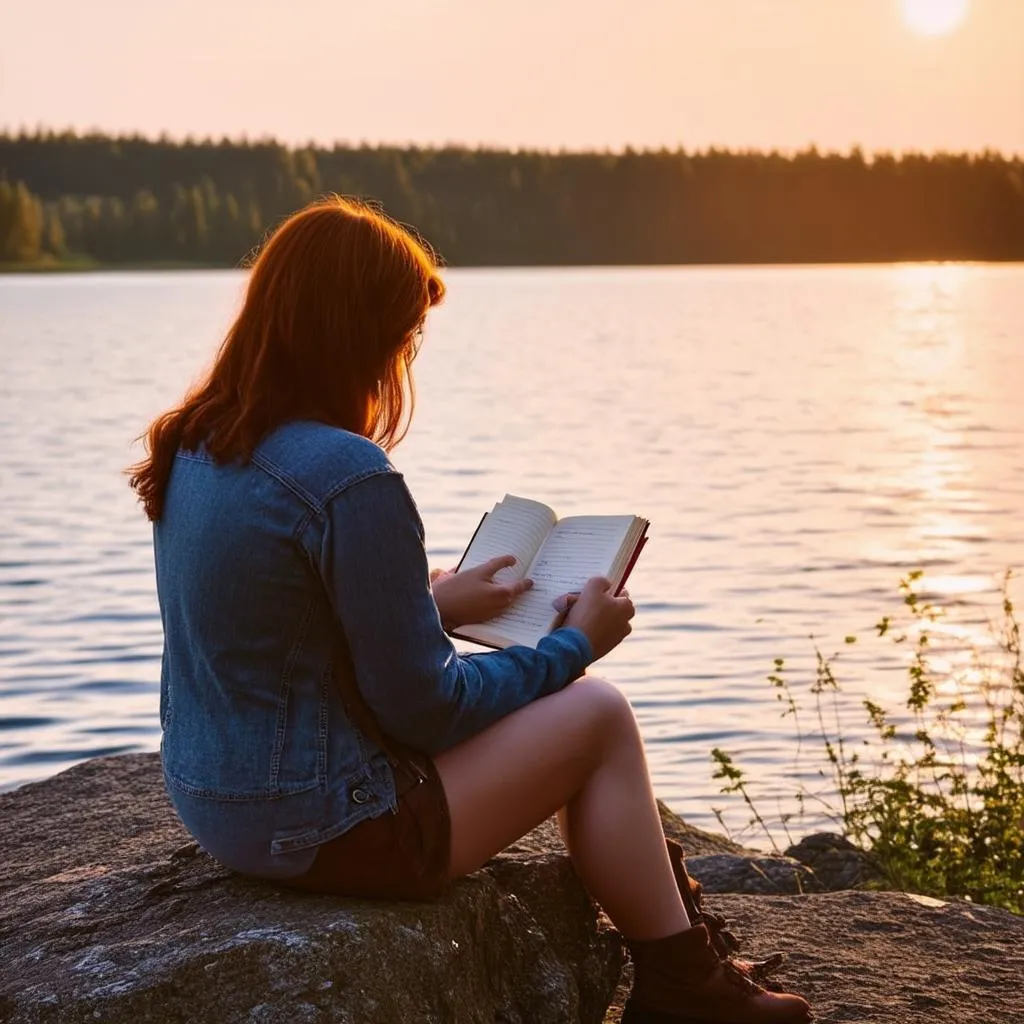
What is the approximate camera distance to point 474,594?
3.77 meters

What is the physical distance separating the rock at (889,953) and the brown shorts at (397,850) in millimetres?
936

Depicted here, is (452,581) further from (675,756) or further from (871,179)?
(871,179)

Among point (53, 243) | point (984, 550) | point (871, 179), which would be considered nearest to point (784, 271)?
point (871, 179)

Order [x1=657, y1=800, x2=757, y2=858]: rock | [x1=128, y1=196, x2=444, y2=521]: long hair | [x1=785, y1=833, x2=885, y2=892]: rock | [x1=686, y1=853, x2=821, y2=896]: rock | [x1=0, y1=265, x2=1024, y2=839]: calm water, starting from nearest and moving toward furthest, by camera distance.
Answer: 1. [x1=128, y1=196, x2=444, y2=521]: long hair
2. [x1=686, y1=853, x2=821, y2=896]: rock
3. [x1=657, y1=800, x2=757, y2=858]: rock
4. [x1=785, y1=833, x2=885, y2=892]: rock
5. [x1=0, y1=265, x2=1024, y2=839]: calm water

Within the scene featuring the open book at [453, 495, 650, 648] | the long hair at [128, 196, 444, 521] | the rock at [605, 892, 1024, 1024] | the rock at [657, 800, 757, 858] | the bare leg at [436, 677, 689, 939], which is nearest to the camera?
the long hair at [128, 196, 444, 521]

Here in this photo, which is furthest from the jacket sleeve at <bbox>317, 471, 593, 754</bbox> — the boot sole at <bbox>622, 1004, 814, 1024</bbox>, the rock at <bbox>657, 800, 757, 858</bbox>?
the rock at <bbox>657, 800, 757, 858</bbox>

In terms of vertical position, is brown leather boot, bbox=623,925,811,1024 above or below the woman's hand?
below

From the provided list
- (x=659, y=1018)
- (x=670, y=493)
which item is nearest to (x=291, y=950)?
(x=659, y=1018)

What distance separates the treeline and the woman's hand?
118m

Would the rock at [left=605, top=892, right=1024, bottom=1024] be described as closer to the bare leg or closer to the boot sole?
the boot sole

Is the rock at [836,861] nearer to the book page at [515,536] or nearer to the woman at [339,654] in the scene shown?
the book page at [515,536]

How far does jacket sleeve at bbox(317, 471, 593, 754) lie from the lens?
124 inches

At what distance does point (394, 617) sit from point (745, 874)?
2840 millimetres

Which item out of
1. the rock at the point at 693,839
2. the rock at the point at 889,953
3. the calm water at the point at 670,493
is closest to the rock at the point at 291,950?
the rock at the point at 889,953
